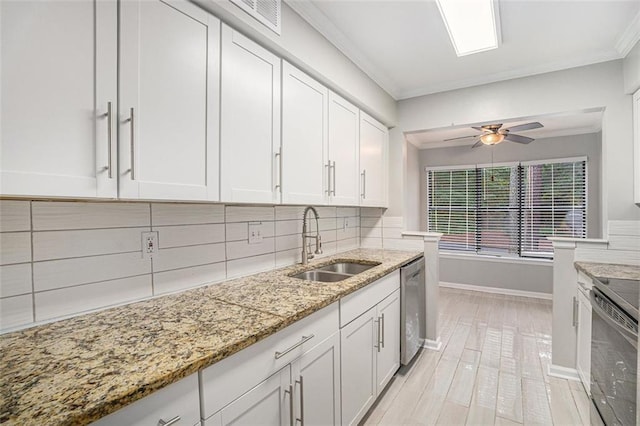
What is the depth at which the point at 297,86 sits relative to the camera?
1.83 metres

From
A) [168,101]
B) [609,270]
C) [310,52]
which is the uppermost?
[310,52]

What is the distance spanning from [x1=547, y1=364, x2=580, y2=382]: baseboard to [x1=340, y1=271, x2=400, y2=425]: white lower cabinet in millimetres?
1258

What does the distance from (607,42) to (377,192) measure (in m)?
1.96

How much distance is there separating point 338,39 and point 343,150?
2.49 feet

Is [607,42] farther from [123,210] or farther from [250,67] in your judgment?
[123,210]

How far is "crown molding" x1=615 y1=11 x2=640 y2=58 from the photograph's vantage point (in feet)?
6.29

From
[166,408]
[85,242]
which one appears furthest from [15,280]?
[166,408]

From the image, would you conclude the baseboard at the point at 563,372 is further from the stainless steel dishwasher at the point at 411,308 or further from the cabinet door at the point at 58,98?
the cabinet door at the point at 58,98

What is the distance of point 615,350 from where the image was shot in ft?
4.81

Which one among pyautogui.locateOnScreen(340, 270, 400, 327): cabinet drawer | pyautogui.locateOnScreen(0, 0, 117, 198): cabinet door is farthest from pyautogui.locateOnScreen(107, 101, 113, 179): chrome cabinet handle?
pyautogui.locateOnScreen(340, 270, 400, 327): cabinet drawer

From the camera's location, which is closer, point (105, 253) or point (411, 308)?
point (105, 253)

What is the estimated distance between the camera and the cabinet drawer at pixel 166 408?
72 cm

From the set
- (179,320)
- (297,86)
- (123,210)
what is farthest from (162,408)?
(297,86)

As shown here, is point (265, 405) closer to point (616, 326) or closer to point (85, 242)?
point (85, 242)
